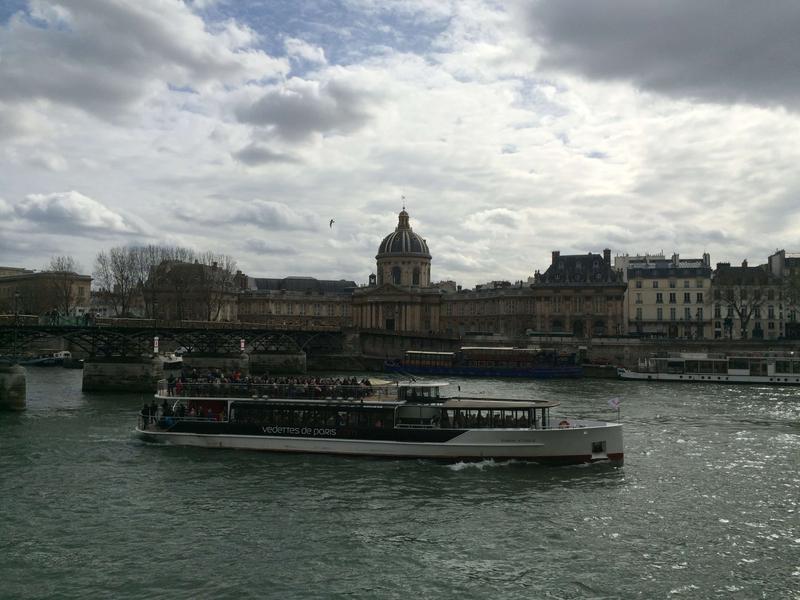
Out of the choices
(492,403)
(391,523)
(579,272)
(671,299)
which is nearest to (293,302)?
(579,272)

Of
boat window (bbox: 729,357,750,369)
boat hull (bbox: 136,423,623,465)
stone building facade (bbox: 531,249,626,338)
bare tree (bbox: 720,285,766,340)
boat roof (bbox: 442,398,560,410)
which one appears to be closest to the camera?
boat hull (bbox: 136,423,623,465)

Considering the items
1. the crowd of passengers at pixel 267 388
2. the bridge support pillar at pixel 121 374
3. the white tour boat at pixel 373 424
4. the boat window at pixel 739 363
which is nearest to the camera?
the white tour boat at pixel 373 424

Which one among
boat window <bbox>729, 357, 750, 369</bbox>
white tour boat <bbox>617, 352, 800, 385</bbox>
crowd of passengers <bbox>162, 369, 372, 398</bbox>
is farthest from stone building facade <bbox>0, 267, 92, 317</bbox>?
boat window <bbox>729, 357, 750, 369</bbox>

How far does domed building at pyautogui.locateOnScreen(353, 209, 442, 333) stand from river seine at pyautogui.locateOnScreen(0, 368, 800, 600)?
97648 mm

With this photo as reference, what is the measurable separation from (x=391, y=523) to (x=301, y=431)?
446 inches

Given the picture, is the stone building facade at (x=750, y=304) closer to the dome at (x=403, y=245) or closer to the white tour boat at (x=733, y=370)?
the white tour boat at (x=733, y=370)

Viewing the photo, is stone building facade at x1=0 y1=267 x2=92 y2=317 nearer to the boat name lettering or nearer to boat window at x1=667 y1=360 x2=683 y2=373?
boat window at x1=667 y1=360 x2=683 y2=373

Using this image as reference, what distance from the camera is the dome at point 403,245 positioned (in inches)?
5463

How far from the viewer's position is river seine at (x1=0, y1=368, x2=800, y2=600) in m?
18.2

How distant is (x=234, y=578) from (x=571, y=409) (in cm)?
3311

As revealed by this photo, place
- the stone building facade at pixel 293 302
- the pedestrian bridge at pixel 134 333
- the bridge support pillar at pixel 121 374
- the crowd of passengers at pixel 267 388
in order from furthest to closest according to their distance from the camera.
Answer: the stone building facade at pixel 293 302
the bridge support pillar at pixel 121 374
the pedestrian bridge at pixel 134 333
the crowd of passengers at pixel 267 388

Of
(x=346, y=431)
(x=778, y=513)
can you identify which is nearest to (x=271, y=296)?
(x=346, y=431)

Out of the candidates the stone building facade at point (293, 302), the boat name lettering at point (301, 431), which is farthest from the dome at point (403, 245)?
the boat name lettering at point (301, 431)

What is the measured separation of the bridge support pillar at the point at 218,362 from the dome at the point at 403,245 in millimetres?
65098
